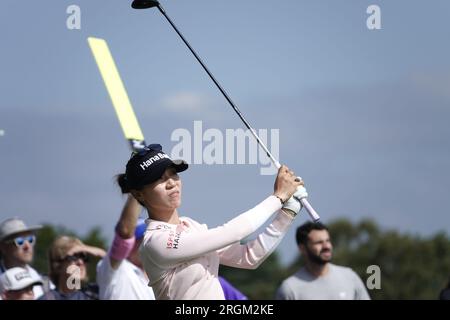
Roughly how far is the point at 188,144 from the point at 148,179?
161 centimetres

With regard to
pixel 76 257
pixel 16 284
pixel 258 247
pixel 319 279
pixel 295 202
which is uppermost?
pixel 295 202

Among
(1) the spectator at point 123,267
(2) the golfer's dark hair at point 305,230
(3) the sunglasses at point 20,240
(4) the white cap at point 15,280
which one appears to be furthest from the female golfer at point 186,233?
(2) the golfer's dark hair at point 305,230

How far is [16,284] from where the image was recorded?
859cm

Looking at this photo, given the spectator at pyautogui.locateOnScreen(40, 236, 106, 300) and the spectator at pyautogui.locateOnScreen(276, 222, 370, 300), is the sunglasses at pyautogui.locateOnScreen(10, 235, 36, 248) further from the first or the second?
the spectator at pyautogui.locateOnScreen(276, 222, 370, 300)

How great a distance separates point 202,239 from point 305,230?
4613 mm

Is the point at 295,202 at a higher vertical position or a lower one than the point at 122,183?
lower

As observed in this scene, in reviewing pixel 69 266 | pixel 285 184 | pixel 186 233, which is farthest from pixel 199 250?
pixel 69 266

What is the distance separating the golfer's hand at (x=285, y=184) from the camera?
239 inches

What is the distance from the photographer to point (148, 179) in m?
6.12

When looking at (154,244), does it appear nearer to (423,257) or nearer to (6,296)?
(6,296)

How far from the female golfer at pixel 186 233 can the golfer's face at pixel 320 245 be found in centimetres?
386

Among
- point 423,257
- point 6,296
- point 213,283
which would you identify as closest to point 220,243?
point 213,283

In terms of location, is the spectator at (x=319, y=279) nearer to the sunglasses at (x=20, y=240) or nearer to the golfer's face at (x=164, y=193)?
the sunglasses at (x=20, y=240)

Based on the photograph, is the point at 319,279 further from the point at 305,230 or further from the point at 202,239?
the point at 202,239
